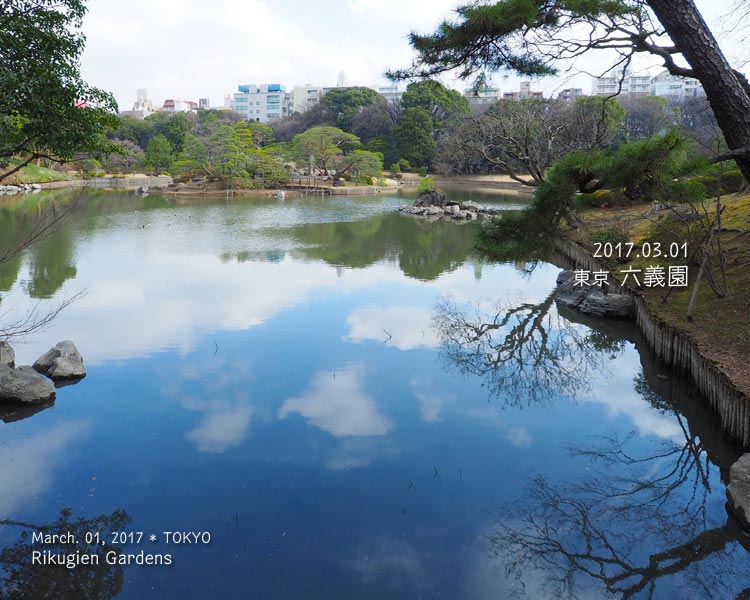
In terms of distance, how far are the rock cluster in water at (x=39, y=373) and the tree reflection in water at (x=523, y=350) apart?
4.30 meters

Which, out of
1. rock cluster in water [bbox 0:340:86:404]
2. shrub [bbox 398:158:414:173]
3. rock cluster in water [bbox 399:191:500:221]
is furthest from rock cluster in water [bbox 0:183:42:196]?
rock cluster in water [bbox 0:340:86:404]

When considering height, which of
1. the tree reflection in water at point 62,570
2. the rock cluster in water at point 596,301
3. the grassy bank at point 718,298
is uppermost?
the grassy bank at point 718,298

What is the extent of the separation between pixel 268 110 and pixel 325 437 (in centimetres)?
9408

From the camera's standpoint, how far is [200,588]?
3521 mm

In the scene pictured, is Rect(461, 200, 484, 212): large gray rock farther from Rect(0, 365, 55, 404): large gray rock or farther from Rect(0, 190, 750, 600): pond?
Rect(0, 365, 55, 404): large gray rock

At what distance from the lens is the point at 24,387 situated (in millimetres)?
5918

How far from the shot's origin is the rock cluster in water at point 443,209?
24.0 meters

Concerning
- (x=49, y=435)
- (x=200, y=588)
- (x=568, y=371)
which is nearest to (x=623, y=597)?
(x=200, y=588)

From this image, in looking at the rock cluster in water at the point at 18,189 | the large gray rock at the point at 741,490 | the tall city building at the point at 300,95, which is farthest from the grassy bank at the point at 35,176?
the tall city building at the point at 300,95

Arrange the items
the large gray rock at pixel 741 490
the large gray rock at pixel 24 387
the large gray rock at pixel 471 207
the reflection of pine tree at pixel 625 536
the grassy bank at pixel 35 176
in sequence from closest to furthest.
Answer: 1. the reflection of pine tree at pixel 625 536
2. the large gray rock at pixel 741 490
3. the large gray rock at pixel 24 387
4. the large gray rock at pixel 471 207
5. the grassy bank at pixel 35 176

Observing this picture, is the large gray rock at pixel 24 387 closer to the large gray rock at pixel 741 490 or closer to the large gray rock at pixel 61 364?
the large gray rock at pixel 61 364

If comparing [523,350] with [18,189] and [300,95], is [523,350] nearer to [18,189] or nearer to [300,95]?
[18,189]

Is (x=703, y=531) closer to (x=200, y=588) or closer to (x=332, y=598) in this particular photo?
(x=332, y=598)

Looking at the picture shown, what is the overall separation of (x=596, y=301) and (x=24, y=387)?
7888 millimetres
